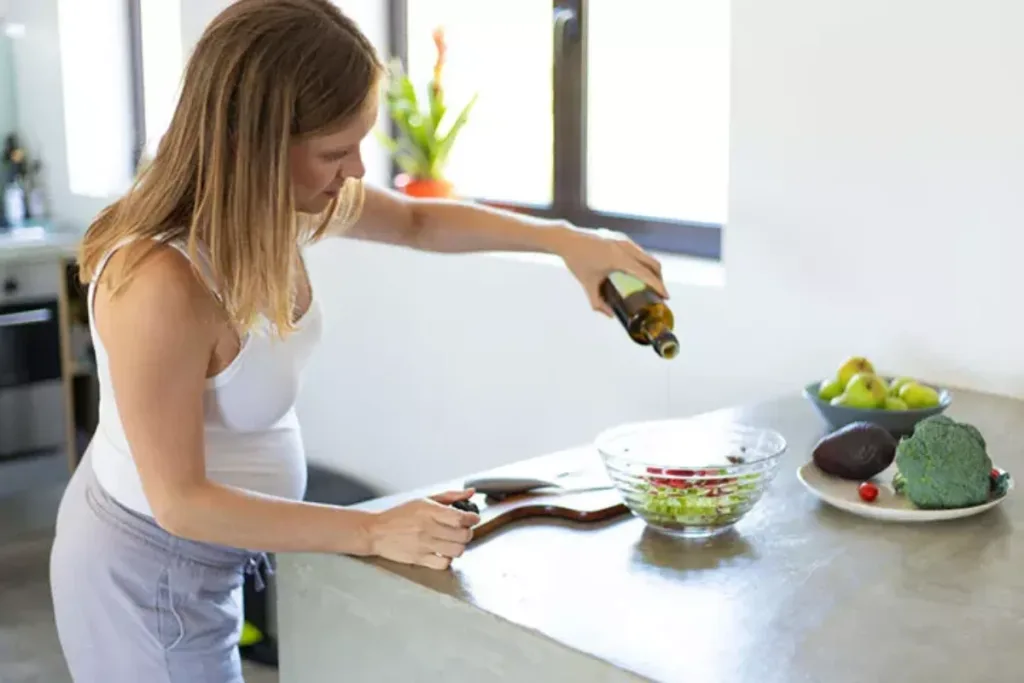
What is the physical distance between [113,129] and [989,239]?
3002 mm

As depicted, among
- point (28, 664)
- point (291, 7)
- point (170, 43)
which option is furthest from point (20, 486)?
point (291, 7)

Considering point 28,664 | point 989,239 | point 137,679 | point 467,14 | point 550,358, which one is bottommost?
point 28,664

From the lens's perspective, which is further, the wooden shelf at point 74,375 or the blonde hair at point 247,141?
the wooden shelf at point 74,375

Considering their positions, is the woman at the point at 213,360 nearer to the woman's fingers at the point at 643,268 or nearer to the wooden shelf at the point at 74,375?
the woman's fingers at the point at 643,268

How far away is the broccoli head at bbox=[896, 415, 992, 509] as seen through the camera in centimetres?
129

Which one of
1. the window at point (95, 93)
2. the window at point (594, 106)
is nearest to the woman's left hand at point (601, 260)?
the window at point (594, 106)

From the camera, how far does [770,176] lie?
1942mm

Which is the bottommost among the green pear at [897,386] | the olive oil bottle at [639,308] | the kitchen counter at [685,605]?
the kitchen counter at [685,605]

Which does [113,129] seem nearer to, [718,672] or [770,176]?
[770,176]

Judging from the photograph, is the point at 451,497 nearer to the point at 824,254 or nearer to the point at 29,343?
the point at 824,254

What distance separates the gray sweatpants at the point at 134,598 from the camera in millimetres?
1393

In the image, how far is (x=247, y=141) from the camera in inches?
48.4

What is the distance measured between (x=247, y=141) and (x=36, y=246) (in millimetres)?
2465

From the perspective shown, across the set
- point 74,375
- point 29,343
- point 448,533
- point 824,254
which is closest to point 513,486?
point 448,533
